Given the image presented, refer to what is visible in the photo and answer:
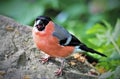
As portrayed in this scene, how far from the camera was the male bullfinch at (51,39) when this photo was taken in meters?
3.65

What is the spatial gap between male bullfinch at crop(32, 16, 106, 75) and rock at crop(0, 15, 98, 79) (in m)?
0.11

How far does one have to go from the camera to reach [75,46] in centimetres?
390

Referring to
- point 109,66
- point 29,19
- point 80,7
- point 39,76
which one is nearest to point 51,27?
point 39,76

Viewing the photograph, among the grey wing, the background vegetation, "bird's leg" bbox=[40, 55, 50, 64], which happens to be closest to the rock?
"bird's leg" bbox=[40, 55, 50, 64]

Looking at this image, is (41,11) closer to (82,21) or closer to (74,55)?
(82,21)

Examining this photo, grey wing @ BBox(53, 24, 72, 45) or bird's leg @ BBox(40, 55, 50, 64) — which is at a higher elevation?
grey wing @ BBox(53, 24, 72, 45)

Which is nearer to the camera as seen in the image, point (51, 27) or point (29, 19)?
point (51, 27)

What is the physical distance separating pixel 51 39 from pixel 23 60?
0.35 meters

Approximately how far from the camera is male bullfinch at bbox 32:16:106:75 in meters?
3.65

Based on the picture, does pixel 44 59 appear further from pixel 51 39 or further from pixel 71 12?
pixel 71 12

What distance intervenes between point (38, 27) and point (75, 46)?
452mm

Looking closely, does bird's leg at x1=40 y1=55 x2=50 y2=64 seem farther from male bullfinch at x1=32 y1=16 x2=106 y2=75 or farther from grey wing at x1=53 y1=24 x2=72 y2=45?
grey wing at x1=53 y1=24 x2=72 y2=45

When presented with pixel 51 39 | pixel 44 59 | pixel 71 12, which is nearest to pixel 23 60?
pixel 44 59

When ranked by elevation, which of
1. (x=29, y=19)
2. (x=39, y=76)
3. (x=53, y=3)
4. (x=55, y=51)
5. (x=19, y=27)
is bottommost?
(x=39, y=76)
